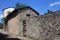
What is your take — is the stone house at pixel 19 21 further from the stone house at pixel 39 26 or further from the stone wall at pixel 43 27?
the stone wall at pixel 43 27

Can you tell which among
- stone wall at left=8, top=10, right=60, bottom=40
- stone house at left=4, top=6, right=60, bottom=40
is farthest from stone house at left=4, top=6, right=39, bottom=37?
stone wall at left=8, top=10, right=60, bottom=40

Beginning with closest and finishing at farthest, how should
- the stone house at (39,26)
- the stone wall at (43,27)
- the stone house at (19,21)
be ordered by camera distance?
1. the stone wall at (43,27)
2. the stone house at (39,26)
3. the stone house at (19,21)

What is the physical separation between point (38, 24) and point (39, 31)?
3.01ft

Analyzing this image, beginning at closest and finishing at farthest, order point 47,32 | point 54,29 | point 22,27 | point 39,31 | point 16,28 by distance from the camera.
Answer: point 54,29 < point 47,32 < point 39,31 < point 22,27 < point 16,28

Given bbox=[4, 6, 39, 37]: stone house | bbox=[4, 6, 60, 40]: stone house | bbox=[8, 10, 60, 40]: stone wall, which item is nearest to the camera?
bbox=[8, 10, 60, 40]: stone wall

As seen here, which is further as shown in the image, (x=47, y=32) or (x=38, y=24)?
(x=38, y=24)

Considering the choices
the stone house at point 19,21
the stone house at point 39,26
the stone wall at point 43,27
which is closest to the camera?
the stone wall at point 43,27

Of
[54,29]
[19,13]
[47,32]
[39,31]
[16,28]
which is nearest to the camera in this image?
[54,29]

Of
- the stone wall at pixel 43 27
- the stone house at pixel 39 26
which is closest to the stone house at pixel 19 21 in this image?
the stone house at pixel 39 26

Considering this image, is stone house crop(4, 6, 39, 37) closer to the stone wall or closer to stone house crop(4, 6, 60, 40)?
stone house crop(4, 6, 60, 40)

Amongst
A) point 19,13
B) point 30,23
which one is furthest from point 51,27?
point 19,13

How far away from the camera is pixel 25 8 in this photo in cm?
2683

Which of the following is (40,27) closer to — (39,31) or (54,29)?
(39,31)

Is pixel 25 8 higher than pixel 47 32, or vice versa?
pixel 25 8
